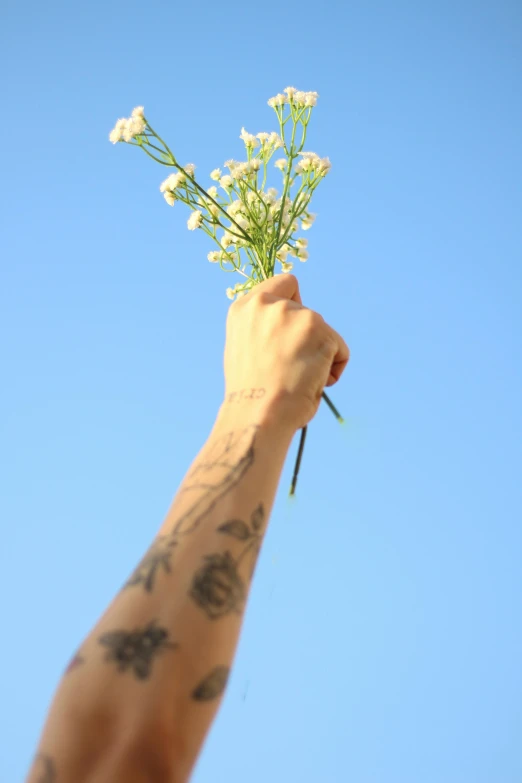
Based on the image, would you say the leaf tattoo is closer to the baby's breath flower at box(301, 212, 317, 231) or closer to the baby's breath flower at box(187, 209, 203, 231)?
the baby's breath flower at box(187, 209, 203, 231)

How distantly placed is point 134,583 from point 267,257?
130 centimetres

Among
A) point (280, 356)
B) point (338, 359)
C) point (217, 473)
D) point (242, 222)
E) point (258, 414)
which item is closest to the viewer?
point (217, 473)

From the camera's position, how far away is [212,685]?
0.73 metres

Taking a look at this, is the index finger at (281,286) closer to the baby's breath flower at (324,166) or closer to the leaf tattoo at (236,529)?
the leaf tattoo at (236,529)

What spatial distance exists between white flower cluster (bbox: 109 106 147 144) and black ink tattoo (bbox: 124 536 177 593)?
1486 millimetres

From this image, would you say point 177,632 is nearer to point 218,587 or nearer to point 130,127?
point 218,587

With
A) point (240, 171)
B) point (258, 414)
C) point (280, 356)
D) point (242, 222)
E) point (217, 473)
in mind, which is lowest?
point (217, 473)

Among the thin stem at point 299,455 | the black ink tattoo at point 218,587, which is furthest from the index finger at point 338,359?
the black ink tattoo at point 218,587

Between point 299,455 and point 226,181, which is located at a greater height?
point 226,181

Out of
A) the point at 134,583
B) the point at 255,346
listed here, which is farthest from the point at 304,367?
the point at 134,583

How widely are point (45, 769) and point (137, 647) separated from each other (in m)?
0.12

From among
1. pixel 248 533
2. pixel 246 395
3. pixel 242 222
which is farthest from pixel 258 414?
pixel 242 222

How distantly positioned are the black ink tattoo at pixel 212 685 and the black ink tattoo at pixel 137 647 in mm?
43

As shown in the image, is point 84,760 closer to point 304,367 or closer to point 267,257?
point 304,367
